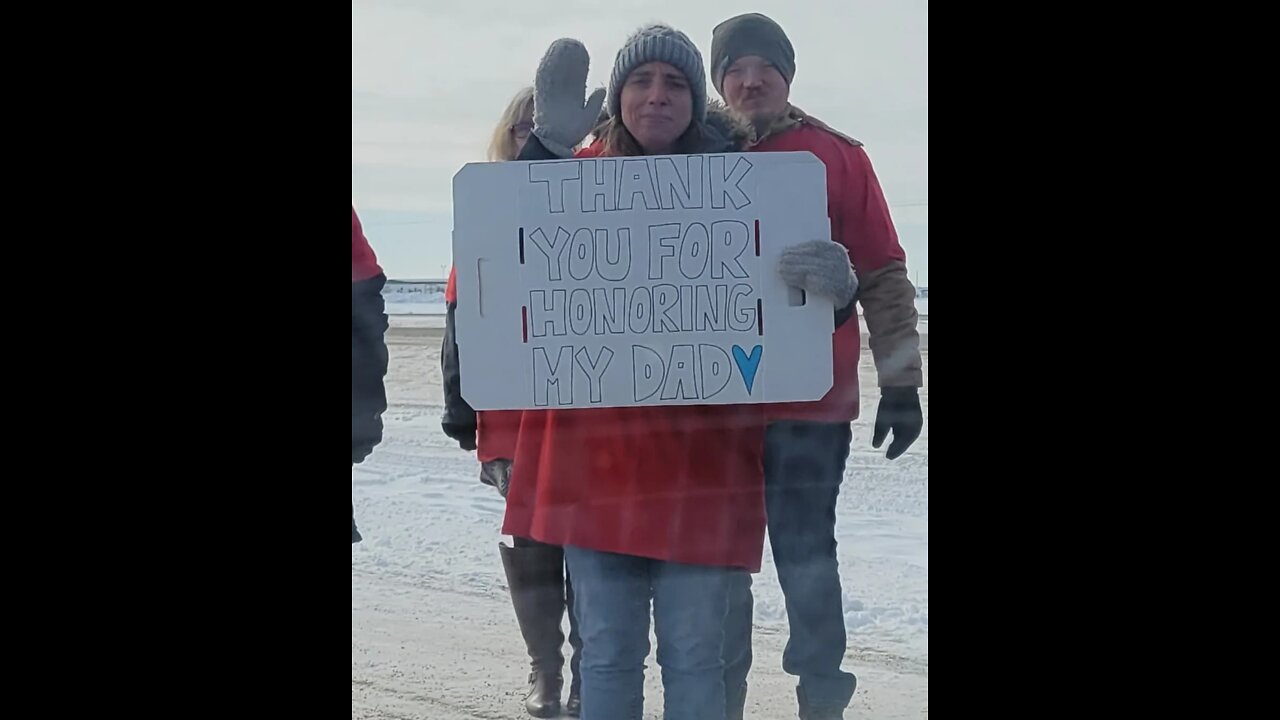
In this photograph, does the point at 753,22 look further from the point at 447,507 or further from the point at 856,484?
the point at 447,507

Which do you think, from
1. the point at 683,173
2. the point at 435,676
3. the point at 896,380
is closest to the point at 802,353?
Result: the point at 896,380

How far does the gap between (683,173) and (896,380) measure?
20.7 inches

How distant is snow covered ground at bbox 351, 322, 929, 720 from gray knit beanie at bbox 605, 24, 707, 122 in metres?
0.51

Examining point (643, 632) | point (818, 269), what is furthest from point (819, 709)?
point (818, 269)

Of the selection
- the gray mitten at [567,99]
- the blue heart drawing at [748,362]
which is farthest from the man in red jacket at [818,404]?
the gray mitten at [567,99]

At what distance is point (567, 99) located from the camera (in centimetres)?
190

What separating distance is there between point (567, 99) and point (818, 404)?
2.23ft

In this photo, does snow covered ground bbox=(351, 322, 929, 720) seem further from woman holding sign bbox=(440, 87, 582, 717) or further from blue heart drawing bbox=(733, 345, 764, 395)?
blue heart drawing bbox=(733, 345, 764, 395)

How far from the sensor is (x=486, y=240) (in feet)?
6.13

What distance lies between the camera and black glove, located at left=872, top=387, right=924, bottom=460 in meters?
1.99

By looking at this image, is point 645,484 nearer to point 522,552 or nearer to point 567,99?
point 522,552

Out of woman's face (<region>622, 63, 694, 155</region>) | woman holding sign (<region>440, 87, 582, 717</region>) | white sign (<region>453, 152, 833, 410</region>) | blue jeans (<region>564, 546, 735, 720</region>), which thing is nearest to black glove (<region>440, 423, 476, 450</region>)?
woman holding sign (<region>440, 87, 582, 717</region>)

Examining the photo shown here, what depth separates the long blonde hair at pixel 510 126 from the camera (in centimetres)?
195

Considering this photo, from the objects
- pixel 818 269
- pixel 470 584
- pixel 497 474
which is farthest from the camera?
pixel 470 584
